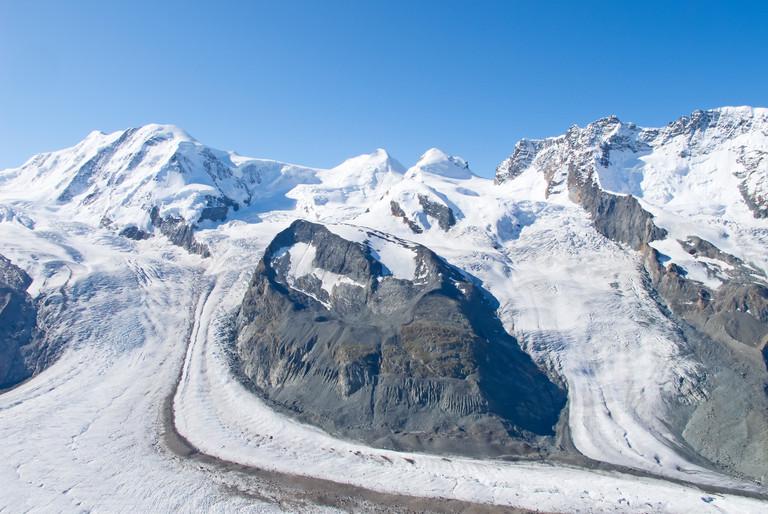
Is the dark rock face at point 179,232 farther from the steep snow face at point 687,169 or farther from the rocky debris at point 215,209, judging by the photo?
the steep snow face at point 687,169

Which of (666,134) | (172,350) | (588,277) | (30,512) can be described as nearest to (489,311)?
(588,277)

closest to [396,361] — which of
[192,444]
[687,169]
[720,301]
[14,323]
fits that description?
[192,444]

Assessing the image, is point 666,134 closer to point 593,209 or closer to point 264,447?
point 593,209

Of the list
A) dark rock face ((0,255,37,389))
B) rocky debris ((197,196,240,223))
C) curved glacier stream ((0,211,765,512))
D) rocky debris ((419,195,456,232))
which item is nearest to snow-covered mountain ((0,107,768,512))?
curved glacier stream ((0,211,765,512))

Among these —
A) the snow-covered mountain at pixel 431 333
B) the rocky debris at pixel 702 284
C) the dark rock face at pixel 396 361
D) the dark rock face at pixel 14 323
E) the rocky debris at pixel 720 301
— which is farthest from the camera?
the dark rock face at pixel 14 323

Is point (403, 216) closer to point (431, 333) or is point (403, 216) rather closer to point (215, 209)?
point (215, 209)

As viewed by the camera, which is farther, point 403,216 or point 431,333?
point 403,216

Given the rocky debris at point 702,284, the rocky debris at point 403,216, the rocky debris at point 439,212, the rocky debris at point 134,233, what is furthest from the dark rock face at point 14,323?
the rocky debris at point 702,284
